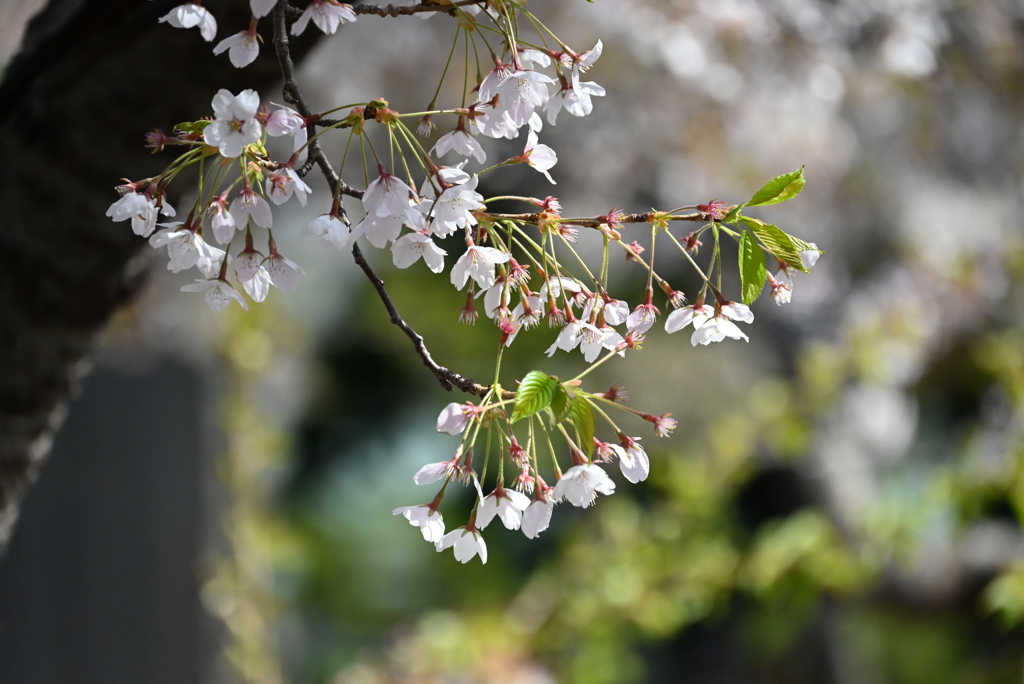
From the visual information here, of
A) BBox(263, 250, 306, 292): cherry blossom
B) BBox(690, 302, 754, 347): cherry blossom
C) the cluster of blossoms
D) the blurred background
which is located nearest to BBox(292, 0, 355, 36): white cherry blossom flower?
the cluster of blossoms

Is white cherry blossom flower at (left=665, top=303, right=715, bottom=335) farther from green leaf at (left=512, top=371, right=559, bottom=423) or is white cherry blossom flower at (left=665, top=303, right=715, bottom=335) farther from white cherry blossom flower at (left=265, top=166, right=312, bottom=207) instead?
white cherry blossom flower at (left=265, top=166, right=312, bottom=207)

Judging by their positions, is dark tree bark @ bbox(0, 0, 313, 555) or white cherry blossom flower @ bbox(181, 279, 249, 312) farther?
dark tree bark @ bbox(0, 0, 313, 555)

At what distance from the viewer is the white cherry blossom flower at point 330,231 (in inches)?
11.7

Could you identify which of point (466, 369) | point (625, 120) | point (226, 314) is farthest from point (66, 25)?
point (466, 369)

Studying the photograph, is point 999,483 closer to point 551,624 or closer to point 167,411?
point 551,624

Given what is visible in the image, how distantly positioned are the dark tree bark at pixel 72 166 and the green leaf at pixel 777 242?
0.43m

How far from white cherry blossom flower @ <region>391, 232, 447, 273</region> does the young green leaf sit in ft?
0.45

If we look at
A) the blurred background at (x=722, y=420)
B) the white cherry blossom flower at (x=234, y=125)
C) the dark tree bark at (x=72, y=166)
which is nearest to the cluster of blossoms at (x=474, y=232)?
the white cherry blossom flower at (x=234, y=125)

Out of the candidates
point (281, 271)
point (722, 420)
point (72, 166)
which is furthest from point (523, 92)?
point (722, 420)

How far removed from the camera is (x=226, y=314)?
6.03 ft

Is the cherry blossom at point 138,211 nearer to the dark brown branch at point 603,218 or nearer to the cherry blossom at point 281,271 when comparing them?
the cherry blossom at point 281,271

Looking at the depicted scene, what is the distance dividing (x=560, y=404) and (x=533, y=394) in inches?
0.5

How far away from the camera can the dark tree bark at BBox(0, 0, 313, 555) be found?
0.62 meters

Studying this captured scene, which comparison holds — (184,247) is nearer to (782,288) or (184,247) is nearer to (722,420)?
(782,288)
